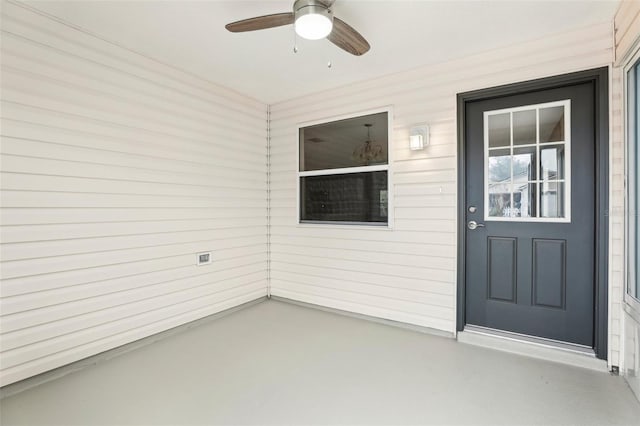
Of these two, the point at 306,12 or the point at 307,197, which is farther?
the point at 307,197

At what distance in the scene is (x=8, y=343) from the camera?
2180 millimetres

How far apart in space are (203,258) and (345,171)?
75.1 inches

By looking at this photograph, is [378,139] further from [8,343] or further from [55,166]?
[8,343]

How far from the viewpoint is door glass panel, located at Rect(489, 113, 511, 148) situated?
289cm

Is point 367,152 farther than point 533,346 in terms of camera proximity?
Yes

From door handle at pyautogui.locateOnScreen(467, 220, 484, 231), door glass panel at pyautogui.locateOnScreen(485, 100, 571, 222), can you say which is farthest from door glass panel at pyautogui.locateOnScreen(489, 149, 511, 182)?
door handle at pyautogui.locateOnScreen(467, 220, 484, 231)

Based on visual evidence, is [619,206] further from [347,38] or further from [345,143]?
[345,143]

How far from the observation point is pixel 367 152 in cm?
364

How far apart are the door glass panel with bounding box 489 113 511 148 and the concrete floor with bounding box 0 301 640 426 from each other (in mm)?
1876

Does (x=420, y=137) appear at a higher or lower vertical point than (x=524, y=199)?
higher

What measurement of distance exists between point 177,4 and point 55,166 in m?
1.51

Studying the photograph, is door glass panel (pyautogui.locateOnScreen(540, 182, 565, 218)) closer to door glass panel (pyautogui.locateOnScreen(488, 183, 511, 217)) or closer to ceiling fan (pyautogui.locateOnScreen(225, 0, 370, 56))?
door glass panel (pyautogui.locateOnScreen(488, 183, 511, 217))

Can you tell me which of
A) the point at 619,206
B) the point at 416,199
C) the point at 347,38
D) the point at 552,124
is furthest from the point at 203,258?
the point at 619,206

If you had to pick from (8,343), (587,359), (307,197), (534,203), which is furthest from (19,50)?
(587,359)
